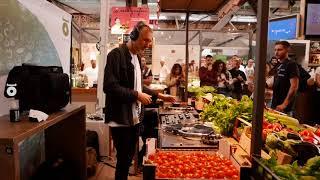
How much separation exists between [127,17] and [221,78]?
258 centimetres

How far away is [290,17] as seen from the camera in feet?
21.1

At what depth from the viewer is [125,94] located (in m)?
2.86

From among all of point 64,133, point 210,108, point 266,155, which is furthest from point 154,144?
point 210,108

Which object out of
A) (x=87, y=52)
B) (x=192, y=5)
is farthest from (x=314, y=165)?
(x=87, y=52)

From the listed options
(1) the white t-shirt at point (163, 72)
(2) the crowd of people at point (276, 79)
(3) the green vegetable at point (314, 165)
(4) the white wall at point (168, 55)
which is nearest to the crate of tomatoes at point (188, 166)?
(3) the green vegetable at point (314, 165)

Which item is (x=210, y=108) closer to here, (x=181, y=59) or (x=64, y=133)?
(x=64, y=133)

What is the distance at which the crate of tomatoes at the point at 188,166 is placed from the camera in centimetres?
203

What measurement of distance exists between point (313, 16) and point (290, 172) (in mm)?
Answer: 4585

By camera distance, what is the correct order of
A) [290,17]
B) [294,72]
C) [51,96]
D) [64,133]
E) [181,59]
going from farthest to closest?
[181,59], [290,17], [294,72], [64,133], [51,96]

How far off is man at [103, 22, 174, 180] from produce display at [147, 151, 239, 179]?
2.17ft

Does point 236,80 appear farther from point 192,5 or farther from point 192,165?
point 192,165

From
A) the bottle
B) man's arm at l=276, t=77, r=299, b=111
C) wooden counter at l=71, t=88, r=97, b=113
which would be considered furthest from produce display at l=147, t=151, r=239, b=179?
wooden counter at l=71, t=88, r=97, b=113

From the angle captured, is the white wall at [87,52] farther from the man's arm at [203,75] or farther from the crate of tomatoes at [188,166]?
the crate of tomatoes at [188,166]

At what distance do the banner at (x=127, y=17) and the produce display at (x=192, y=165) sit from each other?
3.74 m
